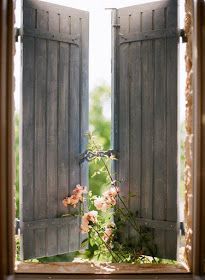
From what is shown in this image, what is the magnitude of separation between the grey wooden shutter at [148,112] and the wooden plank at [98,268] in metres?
0.47

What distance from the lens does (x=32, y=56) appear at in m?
3.53

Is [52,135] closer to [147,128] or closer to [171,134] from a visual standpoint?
[147,128]

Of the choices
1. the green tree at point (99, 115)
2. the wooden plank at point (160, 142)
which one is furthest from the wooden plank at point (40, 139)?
the green tree at point (99, 115)

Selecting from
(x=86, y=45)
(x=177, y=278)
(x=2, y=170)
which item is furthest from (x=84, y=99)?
(x=177, y=278)

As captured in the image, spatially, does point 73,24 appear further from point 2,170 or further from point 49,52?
point 2,170

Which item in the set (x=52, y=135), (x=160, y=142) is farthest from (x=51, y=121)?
(x=160, y=142)

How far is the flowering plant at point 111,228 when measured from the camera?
361 centimetres

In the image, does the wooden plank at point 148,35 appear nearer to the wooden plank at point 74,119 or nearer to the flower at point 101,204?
the wooden plank at point 74,119

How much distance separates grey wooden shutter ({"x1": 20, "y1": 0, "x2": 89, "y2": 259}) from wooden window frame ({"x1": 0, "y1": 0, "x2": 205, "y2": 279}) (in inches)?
32.7

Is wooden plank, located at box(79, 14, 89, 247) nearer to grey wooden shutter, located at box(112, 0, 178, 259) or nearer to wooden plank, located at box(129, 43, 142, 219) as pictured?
grey wooden shutter, located at box(112, 0, 178, 259)

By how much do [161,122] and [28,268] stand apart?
152 centimetres

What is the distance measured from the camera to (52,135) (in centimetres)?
363

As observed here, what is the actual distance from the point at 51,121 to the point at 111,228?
1050 mm

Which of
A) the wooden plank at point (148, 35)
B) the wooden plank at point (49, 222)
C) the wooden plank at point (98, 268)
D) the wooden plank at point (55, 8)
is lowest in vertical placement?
the wooden plank at point (98, 268)
